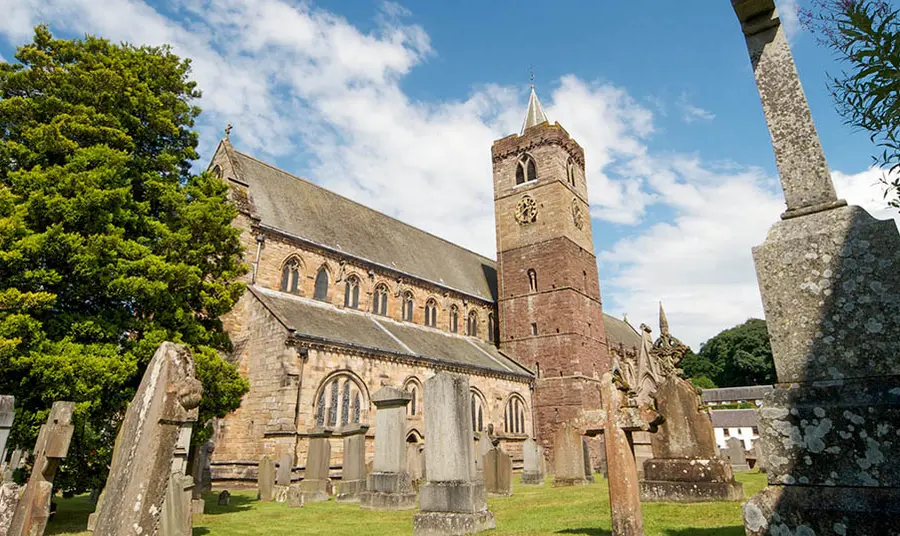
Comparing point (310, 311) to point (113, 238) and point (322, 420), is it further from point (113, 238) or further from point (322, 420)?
point (113, 238)

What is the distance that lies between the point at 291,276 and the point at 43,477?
15711 millimetres

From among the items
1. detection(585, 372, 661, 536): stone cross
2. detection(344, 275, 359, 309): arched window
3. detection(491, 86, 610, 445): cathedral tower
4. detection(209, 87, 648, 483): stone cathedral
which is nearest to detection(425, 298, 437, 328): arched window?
detection(209, 87, 648, 483): stone cathedral

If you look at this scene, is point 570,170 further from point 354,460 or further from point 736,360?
point 736,360

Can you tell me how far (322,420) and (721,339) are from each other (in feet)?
222

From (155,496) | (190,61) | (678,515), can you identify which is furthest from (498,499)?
(190,61)

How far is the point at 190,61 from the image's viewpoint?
46.9 ft

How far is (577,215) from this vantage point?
111 feet

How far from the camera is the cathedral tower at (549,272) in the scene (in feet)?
94.1

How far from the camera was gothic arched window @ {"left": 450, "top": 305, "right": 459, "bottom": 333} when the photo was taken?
99.0 ft

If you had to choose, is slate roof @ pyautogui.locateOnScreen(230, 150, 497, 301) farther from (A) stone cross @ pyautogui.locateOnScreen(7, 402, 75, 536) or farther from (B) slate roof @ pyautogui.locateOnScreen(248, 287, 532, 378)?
(A) stone cross @ pyautogui.locateOnScreen(7, 402, 75, 536)

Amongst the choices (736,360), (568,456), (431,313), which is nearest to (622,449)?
(568,456)

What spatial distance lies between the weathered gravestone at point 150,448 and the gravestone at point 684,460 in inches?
309

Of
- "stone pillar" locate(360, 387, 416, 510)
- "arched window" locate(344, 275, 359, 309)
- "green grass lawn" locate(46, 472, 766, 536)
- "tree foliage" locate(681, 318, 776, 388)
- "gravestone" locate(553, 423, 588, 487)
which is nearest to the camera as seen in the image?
"green grass lawn" locate(46, 472, 766, 536)

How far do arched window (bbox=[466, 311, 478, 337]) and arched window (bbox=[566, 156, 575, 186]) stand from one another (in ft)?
38.2
